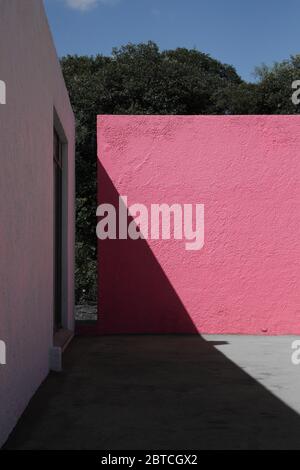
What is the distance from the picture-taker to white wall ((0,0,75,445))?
378cm

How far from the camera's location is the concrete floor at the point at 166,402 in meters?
3.81

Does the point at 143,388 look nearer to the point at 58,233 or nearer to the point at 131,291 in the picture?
the point at 58,233

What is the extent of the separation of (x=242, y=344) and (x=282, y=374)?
229cm

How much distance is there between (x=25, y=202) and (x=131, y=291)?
16.4ft

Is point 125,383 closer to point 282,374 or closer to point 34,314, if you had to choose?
point 34,314

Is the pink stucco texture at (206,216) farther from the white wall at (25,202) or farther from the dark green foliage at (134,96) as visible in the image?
the dark green foliage at (134,96)

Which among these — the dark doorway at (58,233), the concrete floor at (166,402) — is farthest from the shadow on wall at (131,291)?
the concrete floor at (166,402)

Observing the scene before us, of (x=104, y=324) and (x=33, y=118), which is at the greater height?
(x=33, y=118)

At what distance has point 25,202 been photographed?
4555 mm

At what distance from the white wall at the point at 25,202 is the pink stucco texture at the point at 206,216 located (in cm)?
307

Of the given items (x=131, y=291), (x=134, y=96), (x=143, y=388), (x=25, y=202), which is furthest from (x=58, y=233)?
(x=134, y=96)

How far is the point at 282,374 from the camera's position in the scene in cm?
607

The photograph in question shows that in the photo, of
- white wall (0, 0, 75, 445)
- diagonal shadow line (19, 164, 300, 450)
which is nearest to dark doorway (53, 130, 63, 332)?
diagonal shadow line (19, 164, 300, 450)
